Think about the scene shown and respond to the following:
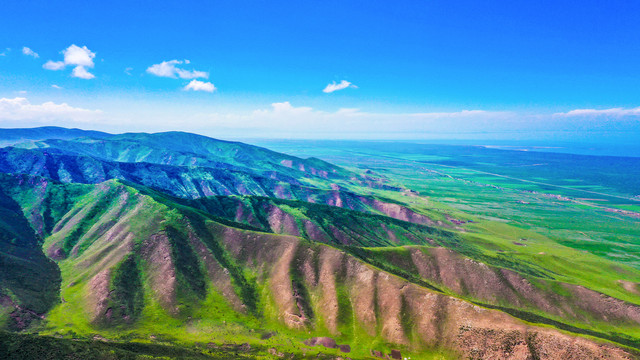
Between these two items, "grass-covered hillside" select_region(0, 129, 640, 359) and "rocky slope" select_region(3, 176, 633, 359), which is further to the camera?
"rocky slope" select_region(3, 176, 633, 359)

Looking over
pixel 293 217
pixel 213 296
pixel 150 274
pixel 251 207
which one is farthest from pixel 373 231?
pixel 150 274

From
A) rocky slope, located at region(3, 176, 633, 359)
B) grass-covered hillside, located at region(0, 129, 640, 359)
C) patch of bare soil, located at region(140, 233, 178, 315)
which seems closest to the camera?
grass-covered hillside, located at region(0, 129, 640, 359)

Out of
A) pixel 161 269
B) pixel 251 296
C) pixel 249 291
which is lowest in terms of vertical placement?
pixel 251 296

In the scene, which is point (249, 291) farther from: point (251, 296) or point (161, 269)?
point (161, 269)

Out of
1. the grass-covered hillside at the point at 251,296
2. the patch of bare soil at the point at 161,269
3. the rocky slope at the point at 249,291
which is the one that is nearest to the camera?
the grass-covered hillside at the point at 251,296

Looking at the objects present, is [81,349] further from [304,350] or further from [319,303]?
[319,303]

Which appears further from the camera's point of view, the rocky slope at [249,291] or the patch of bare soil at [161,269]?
the patch of bare soil at [161,269]

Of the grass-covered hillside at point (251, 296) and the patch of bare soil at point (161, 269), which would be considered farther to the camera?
the patch of bare soil at point (161, 269)

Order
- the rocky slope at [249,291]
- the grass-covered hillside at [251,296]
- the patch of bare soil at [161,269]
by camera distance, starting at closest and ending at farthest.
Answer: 1. the grass-covered hillside at [251,296]
2. the rocky slope at [249,291]
3. the patch of bare soil at [161,269]

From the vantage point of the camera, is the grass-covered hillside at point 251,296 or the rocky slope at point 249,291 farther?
the rocky slope at point 249,291

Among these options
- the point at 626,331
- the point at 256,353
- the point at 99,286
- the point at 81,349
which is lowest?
the point at 626,331

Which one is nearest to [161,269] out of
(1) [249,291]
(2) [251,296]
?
(1) [249,291]
